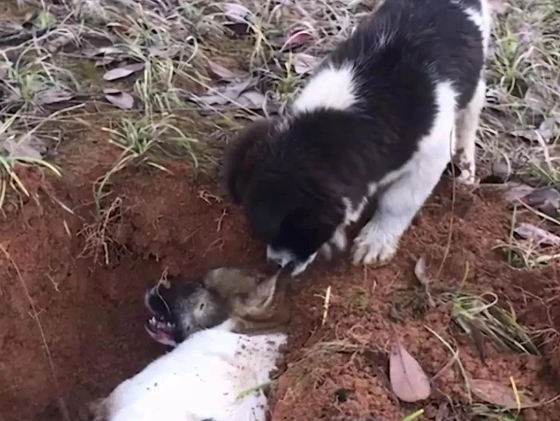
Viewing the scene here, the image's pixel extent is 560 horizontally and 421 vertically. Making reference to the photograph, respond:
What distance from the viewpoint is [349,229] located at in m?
3.61

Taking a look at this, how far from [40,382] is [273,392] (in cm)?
114

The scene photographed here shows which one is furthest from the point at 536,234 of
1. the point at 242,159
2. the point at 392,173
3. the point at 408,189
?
the point at 242,159

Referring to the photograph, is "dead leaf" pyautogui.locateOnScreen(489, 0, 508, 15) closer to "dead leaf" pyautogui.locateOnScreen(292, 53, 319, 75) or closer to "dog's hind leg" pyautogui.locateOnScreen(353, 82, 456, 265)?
"dead leaf" pyautogui.locateOnScreen(292, 53, 319, 75)

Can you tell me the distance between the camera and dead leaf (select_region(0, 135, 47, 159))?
11.9ft

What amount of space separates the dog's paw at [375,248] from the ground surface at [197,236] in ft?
0.15

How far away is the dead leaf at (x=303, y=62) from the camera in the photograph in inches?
172

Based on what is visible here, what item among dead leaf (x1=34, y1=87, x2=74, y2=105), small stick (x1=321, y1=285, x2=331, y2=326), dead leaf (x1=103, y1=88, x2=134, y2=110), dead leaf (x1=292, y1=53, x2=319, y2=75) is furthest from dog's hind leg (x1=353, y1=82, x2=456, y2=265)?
dead leaf (x1=34, y1=87, x2=74, y2=105)

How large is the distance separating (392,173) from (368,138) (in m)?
0.26

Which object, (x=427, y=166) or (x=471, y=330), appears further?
(x=427, y=166)

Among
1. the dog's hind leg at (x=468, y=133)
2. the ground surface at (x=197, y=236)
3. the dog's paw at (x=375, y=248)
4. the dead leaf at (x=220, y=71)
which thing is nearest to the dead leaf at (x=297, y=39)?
the ground surface at (x=197, y=236)

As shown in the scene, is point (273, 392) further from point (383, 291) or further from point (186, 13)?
point (186, 13)

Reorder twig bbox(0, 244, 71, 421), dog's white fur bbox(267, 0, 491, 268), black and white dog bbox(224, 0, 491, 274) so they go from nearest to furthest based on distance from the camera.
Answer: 1. black and white dog bbox(224, 0, 491, 274)
2. dog's white fur bbox(267, 0, 491, 268)
3. twig bbox(0, 244, 71, 421)

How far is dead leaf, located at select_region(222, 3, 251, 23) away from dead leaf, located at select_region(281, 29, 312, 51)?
0.27 metres

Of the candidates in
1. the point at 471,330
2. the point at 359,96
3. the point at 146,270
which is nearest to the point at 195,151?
the point at 146,270
